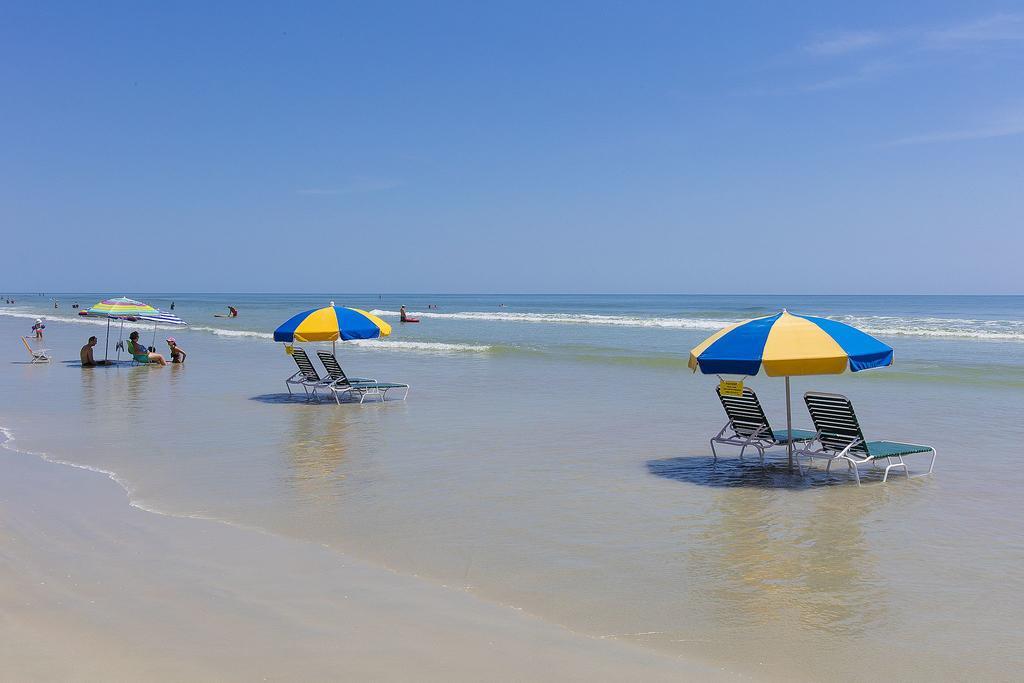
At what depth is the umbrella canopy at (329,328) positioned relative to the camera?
15047mm

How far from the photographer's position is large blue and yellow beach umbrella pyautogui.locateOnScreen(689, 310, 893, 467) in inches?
343

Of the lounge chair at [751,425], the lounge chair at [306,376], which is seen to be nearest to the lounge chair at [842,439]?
the lounge chair at [751,425]

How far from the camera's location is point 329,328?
15086 millimetres

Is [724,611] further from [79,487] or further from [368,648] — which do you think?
[79,487]

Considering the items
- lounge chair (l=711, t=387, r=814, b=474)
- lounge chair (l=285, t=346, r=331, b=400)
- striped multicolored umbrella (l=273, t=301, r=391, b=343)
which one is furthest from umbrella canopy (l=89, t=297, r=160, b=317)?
lounge chair (l=711, t=387, r=814, b=474)

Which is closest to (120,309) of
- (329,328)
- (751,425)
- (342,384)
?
(342,384)

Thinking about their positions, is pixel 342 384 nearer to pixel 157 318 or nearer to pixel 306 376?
pixel 306 376

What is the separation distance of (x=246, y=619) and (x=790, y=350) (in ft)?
19.2

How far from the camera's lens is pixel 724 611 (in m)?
5.46

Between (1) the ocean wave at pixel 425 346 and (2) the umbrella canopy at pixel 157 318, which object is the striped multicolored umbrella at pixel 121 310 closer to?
(2) the umbrella canopy at pixel 157 318

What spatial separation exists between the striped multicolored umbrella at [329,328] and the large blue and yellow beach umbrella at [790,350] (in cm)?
713

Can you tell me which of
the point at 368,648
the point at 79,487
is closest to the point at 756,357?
the point at 368,648

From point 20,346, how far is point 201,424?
71.4ft

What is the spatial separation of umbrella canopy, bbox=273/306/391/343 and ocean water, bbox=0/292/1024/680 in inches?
48.2
